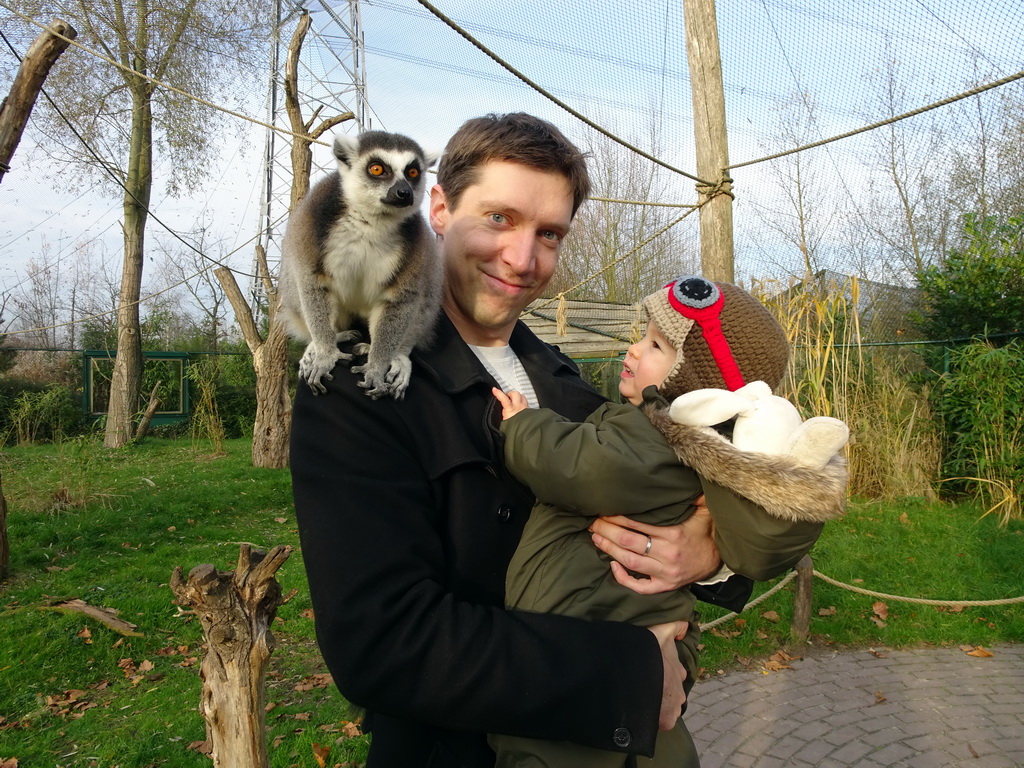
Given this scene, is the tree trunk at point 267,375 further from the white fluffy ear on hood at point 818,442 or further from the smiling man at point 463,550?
the white fluffy ear on hood at point 818,442

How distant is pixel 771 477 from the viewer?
1328mm

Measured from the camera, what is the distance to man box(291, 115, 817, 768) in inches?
42.4

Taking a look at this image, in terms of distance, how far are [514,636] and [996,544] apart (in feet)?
20.4

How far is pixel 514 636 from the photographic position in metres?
1.13

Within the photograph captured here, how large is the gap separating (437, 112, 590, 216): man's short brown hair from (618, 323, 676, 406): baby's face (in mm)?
440

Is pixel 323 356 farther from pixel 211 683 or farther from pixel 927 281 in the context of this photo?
pixel 927 281

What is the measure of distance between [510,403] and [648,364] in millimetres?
445

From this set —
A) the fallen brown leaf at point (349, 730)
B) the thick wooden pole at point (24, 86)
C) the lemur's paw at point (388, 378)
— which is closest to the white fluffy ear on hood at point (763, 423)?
the lemur's paw at point (388, 378)

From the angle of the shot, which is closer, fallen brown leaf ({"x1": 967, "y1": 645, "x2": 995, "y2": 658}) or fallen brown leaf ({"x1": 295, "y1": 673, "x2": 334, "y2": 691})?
fallen brown leaf ({"x1": 295, "y1": 673, "x2": 334, "y2": 691})

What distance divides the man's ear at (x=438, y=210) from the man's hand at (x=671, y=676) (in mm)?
1098

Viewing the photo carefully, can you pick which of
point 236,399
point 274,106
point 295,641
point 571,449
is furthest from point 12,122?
point 274,106

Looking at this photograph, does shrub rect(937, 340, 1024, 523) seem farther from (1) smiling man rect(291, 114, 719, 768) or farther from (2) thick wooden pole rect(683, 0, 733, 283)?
(1) smiling man rect(291, 114, 719, 768)

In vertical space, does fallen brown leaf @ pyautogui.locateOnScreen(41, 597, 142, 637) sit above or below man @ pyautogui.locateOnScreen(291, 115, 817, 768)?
below

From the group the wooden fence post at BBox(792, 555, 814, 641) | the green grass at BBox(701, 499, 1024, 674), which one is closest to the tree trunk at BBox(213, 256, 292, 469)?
the green grass at BBox(701, 499, 1024, 674)
